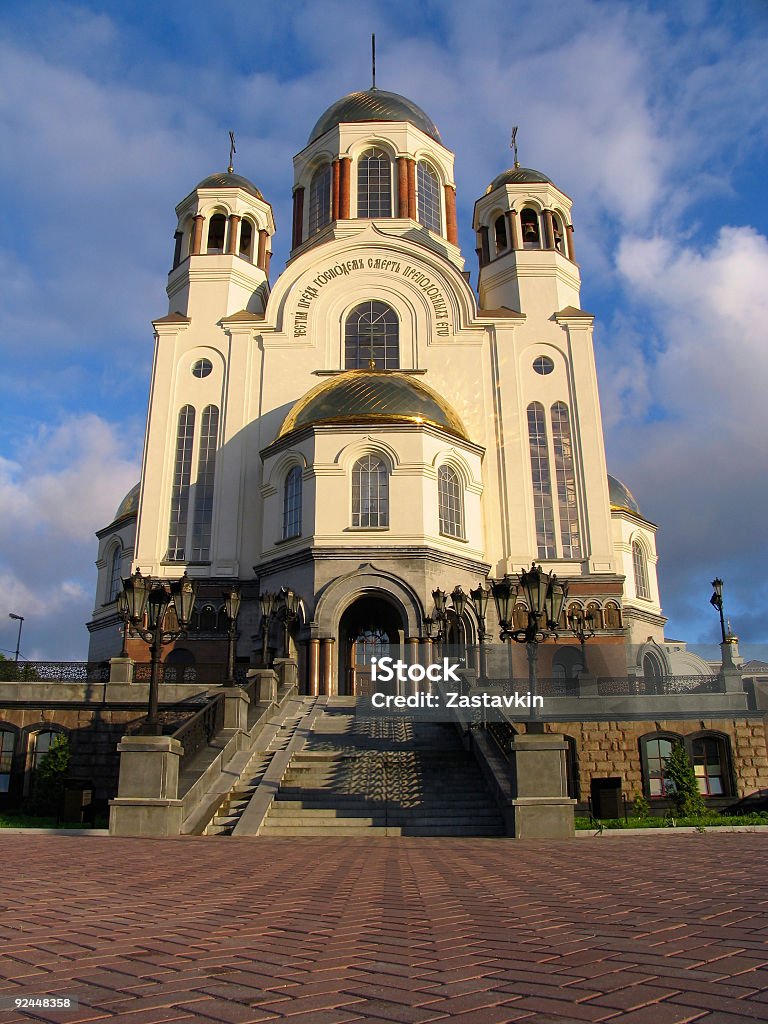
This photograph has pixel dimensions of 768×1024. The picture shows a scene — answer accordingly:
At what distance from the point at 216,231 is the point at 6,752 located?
2386 cm

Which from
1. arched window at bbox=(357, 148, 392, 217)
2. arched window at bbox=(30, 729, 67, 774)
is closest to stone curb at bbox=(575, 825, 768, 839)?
arched window at bbox=(30, 729, 67, 774)

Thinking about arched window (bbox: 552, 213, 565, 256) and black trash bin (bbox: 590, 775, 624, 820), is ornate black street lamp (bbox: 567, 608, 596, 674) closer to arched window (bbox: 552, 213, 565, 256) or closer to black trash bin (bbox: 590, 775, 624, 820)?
black trash bin (bbox: 590, 775, 624, 820)

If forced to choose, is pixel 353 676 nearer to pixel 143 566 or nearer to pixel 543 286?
pixel 143 566

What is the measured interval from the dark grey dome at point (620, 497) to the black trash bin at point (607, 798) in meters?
21.4

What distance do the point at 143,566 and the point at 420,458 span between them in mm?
10604

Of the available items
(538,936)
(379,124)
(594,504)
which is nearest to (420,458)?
(594,504)

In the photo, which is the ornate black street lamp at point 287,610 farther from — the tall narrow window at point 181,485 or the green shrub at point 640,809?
the green shrub at point 640,809

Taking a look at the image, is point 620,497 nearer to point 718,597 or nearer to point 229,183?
point 718,597

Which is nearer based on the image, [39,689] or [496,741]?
[496,741]

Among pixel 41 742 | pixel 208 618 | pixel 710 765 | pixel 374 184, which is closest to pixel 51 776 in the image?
pixel 41 742

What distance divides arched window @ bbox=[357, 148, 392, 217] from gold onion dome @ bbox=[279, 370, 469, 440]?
10.6m

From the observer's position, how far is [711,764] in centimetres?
1880

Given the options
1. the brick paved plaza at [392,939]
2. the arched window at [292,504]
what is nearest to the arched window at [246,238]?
the arched window at [292,504]

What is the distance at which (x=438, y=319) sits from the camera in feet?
106
